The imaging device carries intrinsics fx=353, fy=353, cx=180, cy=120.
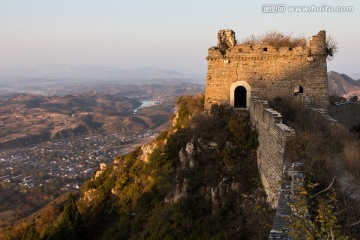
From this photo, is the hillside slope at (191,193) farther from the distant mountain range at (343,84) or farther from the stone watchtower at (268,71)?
the distant mountain range at (343,84)

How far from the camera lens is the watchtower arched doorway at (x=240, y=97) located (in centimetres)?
1704

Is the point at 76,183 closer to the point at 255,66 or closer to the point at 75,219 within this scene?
the point at 75,219

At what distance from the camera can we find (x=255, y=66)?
15.6 metres

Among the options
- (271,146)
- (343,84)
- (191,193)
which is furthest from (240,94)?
(343,84)

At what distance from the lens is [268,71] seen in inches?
610

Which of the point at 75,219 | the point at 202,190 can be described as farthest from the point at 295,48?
the point at 75,219

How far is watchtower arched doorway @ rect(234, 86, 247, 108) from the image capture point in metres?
17.0

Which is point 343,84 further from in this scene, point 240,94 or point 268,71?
point 268,71

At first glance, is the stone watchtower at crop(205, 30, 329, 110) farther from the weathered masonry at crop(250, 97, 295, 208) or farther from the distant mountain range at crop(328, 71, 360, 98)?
the distant mountain range at crop(328, 71, 360, 98)

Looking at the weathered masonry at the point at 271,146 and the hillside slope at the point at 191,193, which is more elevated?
the weathered masonry at the point at 271,146

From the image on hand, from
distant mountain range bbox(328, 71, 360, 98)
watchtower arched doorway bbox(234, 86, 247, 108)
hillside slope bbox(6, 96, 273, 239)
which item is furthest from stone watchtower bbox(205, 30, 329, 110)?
distant mountain range bbox(328, 71, 360, 98)

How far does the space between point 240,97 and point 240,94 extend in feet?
0.52

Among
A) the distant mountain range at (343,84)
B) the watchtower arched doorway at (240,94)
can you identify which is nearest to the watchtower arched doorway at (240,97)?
the watchtower arched doorway at (240,94)

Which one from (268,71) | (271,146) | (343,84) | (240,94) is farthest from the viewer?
(343,84)
